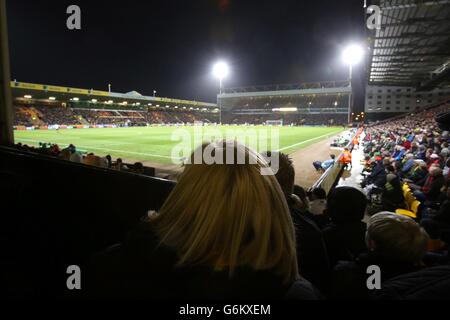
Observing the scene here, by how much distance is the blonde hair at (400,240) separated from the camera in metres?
1.81

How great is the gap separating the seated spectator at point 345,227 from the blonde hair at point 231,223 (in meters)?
1.65

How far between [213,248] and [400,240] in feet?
Answer: 4.87

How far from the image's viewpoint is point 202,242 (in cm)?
99

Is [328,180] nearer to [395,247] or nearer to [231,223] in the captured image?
[395,247]

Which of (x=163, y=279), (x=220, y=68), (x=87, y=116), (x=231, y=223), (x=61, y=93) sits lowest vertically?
(x=163, y=279)

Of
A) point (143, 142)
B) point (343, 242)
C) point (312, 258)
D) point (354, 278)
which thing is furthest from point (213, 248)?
point (143, 142)

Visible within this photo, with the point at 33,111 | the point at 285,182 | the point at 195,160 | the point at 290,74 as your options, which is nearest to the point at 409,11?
the point at 285,182

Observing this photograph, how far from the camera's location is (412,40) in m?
25.5

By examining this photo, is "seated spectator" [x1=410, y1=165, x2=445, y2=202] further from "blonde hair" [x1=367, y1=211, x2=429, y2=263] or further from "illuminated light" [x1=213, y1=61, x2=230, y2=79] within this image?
"illuminated light" [x1=213, y1=61, x2=230, y2=79]

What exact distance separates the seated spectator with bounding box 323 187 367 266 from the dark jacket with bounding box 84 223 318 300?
5.45 feet

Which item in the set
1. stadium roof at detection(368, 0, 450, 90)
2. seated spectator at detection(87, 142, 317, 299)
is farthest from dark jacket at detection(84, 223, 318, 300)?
stadium roof at detection(368, 0, 450, 90)
